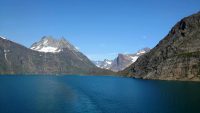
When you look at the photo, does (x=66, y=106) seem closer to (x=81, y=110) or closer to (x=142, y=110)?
(x=81, y=110)

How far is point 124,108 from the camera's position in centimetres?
11369

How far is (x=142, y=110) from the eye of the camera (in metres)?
108

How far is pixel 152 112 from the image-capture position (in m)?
103

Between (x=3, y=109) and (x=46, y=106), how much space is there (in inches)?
622

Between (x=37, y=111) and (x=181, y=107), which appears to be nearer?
(x=37, y=111)

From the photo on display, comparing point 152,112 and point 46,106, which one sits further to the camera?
point 46,106

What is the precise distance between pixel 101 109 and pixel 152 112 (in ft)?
60.3

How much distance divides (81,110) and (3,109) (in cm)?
2577

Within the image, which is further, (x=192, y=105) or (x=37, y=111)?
(x=192, y=105)

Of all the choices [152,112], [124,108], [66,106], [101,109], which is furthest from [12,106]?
[152,112]

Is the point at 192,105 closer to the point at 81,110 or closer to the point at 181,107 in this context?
the point at 181,107

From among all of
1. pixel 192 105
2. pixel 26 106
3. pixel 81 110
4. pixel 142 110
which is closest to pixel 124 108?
pixel 142 110

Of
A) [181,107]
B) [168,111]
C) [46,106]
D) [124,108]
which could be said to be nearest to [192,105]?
[181,107]

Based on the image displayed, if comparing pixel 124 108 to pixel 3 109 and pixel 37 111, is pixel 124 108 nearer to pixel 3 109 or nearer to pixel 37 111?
pixel 37 111
